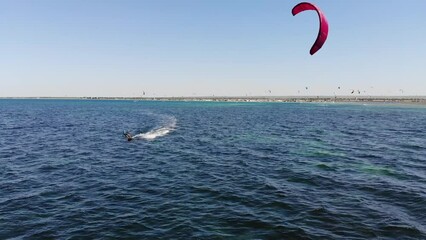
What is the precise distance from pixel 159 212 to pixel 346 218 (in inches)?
413

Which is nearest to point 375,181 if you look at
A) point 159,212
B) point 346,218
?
point 346,218

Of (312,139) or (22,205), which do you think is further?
(312,139)

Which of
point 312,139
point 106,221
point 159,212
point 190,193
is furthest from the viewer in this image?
point 312,139

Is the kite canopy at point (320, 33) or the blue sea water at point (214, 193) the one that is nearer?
the kite canopy at point (320, 33)

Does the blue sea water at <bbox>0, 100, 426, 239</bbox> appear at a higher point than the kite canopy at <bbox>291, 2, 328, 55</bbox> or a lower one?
lower

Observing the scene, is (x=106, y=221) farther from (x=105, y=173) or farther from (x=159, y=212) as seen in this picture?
(x=105, y=173)

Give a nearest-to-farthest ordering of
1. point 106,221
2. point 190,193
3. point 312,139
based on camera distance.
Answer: point 106,221 → point 190,193 → point 312,139

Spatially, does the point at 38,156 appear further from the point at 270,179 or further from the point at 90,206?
the point at 270,179

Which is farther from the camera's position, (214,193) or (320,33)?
(214,193)

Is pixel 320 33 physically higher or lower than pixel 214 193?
higher

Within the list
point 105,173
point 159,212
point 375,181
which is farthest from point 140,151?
point 375,181

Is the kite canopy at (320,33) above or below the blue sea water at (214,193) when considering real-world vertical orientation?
above

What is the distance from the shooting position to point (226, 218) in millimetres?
17531

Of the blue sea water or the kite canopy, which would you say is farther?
the blue sea water
